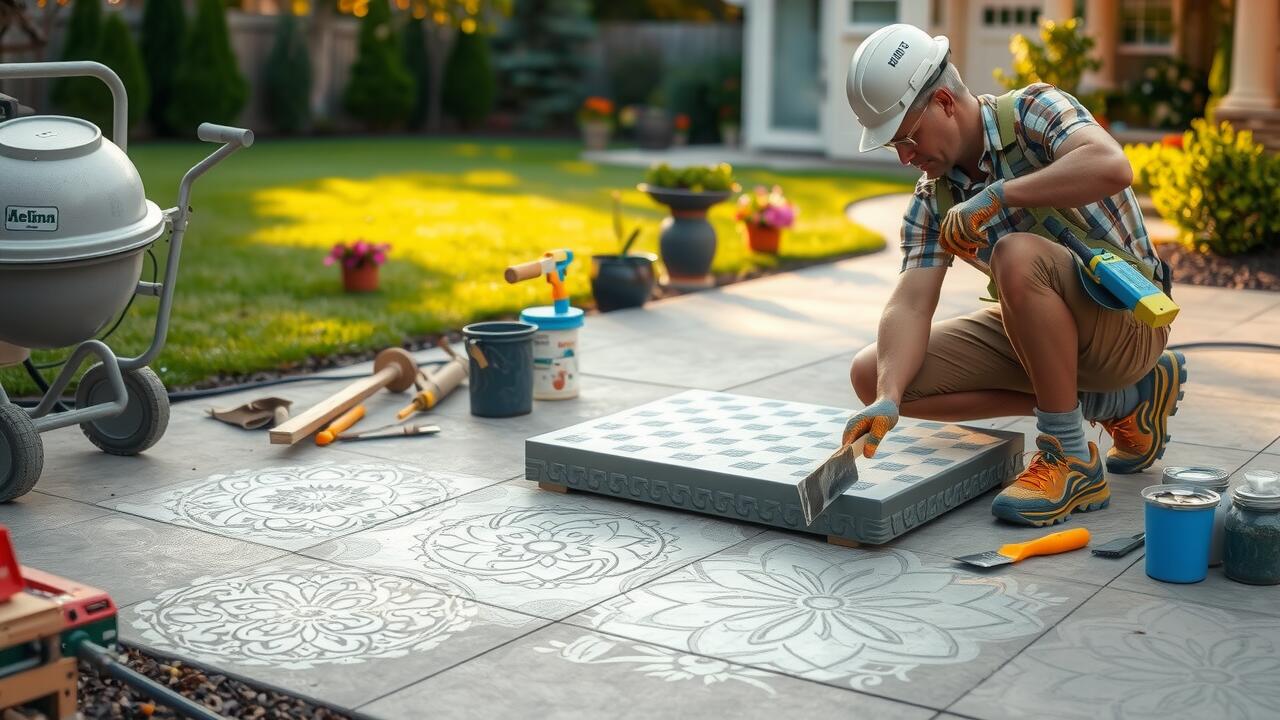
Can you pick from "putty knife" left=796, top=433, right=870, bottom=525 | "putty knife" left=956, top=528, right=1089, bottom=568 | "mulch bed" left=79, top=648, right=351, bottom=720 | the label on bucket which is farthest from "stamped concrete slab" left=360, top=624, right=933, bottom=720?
the label on bucket

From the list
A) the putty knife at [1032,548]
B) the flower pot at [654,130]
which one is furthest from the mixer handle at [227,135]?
the flower pot at [654,130]

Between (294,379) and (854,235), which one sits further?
(854,235)

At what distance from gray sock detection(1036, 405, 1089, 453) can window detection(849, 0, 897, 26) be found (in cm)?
1348

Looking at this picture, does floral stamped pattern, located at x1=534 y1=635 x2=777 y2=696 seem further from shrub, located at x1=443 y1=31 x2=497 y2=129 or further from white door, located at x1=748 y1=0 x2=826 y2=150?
shrub, located at x1=443 y1=31 x2=497 y2=129

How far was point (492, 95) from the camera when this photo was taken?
2253 cm

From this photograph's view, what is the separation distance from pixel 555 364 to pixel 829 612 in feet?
7.79

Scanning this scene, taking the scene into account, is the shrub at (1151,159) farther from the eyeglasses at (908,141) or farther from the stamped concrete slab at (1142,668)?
Result: the stamped concrete slab at (1142,668)

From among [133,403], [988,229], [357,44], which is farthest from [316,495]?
[357,44]

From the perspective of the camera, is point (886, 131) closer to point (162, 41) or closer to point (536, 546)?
point (536, 546)

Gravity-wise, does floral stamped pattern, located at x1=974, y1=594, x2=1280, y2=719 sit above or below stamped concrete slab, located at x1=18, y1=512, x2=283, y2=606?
below

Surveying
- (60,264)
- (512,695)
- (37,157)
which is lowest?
(512,695)

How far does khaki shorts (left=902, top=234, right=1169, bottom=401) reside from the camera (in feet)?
12.7

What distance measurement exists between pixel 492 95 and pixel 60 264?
19.0 metres

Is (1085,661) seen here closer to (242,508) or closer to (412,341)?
(242,508)
